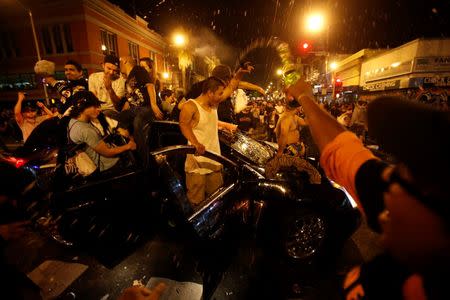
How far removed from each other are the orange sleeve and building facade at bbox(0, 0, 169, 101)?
77.1ft

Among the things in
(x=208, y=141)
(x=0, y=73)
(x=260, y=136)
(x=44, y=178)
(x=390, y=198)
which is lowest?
(x=260, y=136)

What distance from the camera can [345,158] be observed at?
113 cm

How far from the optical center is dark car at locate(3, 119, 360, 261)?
2612mm

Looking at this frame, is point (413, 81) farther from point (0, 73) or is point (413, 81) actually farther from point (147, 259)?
point (0, 73)

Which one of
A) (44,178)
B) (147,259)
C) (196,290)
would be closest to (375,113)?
(196,290)

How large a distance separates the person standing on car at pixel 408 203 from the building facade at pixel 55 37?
23.8 meters

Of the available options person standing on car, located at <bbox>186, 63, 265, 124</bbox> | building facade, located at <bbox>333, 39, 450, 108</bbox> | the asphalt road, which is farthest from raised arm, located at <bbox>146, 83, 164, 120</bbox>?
building facade, located at <bbox>333, 39, 450, 108</bbox>

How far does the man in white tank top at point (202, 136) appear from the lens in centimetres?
331

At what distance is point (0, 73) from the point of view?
22.4 metres

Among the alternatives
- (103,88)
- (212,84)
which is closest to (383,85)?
(212,84)

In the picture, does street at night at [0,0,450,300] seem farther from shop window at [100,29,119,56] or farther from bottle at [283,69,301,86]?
shop window at [100,29,119,56]

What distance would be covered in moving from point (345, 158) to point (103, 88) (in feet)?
16.7

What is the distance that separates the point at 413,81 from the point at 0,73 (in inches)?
1482

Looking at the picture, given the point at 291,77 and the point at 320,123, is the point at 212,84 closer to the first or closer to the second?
the point at 291,77
